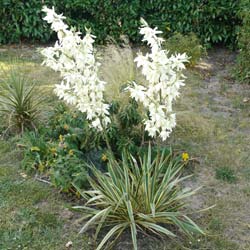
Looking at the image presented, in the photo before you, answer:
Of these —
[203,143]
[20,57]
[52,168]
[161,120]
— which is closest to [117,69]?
[203,143]

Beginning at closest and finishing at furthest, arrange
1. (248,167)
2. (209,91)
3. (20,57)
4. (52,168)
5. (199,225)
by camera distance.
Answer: (199,225) < (52,168) < (248,167) < (209,91) < (20,57)

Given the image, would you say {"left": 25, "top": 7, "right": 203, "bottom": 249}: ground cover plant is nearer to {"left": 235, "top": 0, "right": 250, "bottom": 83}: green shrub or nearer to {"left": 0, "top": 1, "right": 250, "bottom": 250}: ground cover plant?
{"left": 0, "top": 1, "right": 250, "bottom": 250}: ground cover plant

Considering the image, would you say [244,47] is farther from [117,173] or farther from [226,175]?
[117,173]

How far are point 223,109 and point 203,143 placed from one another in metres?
0.88

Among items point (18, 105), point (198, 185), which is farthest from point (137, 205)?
point (18, 105)

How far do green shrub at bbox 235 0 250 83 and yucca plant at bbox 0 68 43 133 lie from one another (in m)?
2.80

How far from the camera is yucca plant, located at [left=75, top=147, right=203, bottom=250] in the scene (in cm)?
313

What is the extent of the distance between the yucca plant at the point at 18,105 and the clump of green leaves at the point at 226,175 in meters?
1.87

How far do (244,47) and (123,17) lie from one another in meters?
2.02

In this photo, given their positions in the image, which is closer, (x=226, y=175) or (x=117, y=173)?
(x=117, y=173)

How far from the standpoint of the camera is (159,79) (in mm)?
2855

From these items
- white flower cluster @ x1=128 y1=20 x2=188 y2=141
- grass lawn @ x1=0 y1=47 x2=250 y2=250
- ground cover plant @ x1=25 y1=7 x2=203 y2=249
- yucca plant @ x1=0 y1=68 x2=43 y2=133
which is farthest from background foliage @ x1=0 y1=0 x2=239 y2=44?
white flower cluster @ x1=128 y1=20 x2=188 y2=141

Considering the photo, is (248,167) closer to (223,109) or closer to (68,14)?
(223,109)

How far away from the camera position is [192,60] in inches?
246
